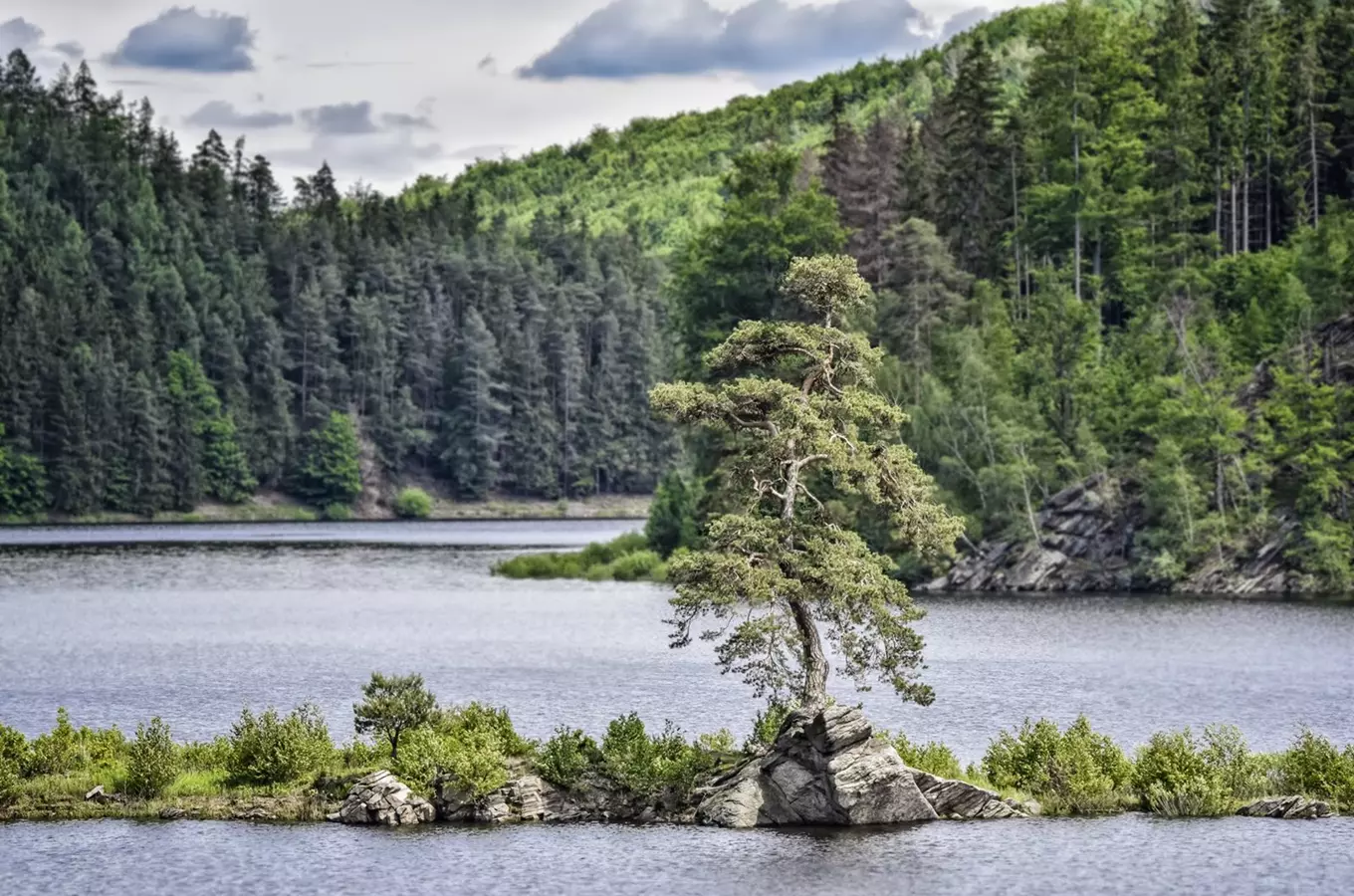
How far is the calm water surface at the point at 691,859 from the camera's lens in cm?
3347

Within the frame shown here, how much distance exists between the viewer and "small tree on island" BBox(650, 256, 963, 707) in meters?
40.2

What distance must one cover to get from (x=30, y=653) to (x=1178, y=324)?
219 ft

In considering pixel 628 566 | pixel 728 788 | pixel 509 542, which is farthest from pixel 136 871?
pixel 509 542

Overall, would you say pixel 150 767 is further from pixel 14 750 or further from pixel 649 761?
pixel 649 761

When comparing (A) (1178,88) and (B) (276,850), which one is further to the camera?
(A) (1178,88)

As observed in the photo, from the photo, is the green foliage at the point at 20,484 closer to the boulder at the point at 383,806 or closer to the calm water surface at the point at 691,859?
the calm water surface at the point at 691,859

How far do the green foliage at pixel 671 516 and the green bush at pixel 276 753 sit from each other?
75354 mm

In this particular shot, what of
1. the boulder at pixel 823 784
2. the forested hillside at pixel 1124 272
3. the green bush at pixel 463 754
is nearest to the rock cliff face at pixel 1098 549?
the forested hillside at pixel 1124 272

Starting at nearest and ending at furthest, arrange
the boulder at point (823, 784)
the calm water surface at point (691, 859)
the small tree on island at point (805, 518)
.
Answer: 1. the calm water surface at point (691, 859)
2. the boulder at point (823, 784)
3. the small tree on island at point (805, 518)

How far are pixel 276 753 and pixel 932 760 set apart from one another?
14.5 m

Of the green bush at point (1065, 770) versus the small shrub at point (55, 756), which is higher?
the small shrub at point (55, 756)

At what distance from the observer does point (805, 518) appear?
42.7 metres

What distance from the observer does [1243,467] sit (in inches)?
3816

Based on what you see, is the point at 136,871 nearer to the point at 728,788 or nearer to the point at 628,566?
the point at 728,788
